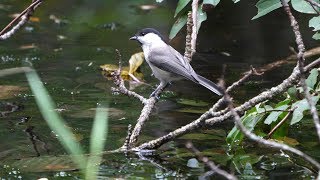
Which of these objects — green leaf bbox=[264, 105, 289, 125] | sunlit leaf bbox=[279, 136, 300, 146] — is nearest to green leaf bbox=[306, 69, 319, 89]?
green leaf bbox=[264, 105, 289, 125]

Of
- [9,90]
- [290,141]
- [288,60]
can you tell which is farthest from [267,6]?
[288,60]

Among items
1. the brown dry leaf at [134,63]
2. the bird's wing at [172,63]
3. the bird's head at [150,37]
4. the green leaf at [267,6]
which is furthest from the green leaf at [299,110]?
the brown dry leaf at [134,63]

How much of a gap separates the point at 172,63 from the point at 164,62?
140 millimetres

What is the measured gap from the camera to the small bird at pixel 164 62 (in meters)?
5.23

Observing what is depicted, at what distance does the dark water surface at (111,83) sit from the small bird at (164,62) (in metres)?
0.30

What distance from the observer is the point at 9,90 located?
6117 mm

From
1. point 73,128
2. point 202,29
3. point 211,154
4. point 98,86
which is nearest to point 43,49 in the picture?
point 98,86

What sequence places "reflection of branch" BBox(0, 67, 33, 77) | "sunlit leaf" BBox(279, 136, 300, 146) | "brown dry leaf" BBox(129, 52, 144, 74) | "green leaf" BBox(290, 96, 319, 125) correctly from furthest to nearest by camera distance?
1. "brown dry leaf" BBox(129, 52, 144, 74)
2. "reflection of branch" BBox(0, 67, 33, 77)
3. "sunlit leaf" BBox(279, 136, 300, 146)
4. "green leaf" BBox(290, 96, 319, 125)

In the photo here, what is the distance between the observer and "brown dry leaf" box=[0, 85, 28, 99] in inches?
235

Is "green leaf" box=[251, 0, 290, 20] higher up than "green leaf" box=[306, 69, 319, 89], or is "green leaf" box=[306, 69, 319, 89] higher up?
"green leaf" box=[251, 0, 290, 20]

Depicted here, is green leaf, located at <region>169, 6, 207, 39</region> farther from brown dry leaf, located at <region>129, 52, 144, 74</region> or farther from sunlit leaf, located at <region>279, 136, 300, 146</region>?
brown dry leaf, located at <region>129, 52, 144, 74</region>

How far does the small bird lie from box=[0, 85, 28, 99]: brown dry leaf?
1.14 meters

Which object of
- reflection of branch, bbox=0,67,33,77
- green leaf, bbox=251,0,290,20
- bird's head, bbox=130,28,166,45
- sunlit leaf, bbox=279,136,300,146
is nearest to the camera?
green leaf, bbox=251,0,290,20

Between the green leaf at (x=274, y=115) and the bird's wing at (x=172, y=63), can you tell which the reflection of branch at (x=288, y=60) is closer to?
the bird's wing at (x=172, y=63)
